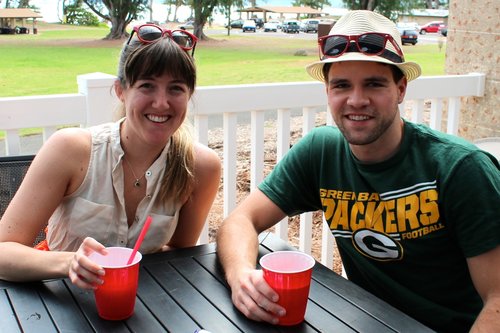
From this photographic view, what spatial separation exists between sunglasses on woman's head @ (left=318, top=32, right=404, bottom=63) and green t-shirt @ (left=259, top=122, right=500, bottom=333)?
7.8 inches

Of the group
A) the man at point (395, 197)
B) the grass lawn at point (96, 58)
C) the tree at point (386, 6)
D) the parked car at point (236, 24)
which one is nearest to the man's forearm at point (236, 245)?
the man at point (395, 197)

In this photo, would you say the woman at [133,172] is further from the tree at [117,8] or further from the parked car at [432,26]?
the parked car at [432,26]

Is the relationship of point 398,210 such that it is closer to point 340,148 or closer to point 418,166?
point 418,166

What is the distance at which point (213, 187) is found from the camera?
5.82 feet

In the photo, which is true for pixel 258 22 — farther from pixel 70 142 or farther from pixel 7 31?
pixel 70 142

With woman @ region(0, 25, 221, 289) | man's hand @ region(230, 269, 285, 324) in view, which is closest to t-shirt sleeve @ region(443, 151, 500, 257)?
man's hand @ region(230, 269, 285, 324)

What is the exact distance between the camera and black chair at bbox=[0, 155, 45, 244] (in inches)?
71.8

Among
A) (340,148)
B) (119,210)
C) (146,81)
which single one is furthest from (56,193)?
(340,148)

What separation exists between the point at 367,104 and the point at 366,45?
0.15 m

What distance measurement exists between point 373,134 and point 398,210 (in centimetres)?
21

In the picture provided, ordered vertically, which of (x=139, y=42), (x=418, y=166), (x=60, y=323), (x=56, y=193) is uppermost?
(x=139, y=42)

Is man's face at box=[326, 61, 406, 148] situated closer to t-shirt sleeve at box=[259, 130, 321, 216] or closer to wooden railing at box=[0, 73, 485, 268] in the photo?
t-shirt sleeve at box=[259, 130, 321, 216]

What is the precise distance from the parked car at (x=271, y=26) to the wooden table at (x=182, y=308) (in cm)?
751

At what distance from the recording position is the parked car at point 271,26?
27.9 ft
